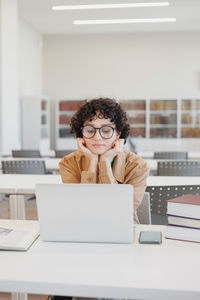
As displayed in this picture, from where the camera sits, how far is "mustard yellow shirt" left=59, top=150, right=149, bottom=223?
72.3 inches

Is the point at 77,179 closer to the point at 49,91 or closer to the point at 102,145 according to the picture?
the point at 102,145

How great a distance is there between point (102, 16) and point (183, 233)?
7522 millimetres

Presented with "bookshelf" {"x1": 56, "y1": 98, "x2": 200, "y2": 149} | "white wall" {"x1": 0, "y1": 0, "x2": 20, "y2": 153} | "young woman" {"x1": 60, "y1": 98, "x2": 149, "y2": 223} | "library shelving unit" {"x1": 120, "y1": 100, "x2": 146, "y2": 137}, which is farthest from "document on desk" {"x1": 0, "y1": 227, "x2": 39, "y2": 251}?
"library shelving unit" {"x1": 120, "y1": 100, "x2": 146, "y2": 137}

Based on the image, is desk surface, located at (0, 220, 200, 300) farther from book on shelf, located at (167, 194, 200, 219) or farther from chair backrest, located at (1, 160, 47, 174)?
chair backrest, located at (1, 160, 47, 174)

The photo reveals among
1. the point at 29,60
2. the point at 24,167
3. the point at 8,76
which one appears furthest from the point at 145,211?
the point at 29,60

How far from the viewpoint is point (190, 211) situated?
4.98ft

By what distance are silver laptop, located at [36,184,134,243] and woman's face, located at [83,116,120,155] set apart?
0.46 metres

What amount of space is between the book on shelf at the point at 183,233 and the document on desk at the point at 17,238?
1.66 ft

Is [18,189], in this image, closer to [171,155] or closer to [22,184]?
[22,184]

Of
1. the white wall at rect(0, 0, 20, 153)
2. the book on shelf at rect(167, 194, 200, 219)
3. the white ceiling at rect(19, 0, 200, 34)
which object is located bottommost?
the book on shelf at rect(167, 194, 200, 219)

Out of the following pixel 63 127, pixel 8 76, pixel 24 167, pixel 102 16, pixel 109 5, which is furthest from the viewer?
pixel 63 127

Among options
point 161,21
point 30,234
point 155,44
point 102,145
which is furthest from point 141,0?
point 30,234

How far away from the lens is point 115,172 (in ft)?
6.29

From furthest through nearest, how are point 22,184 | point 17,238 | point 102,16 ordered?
point 102,16 → point 22,184 → point 17,238
